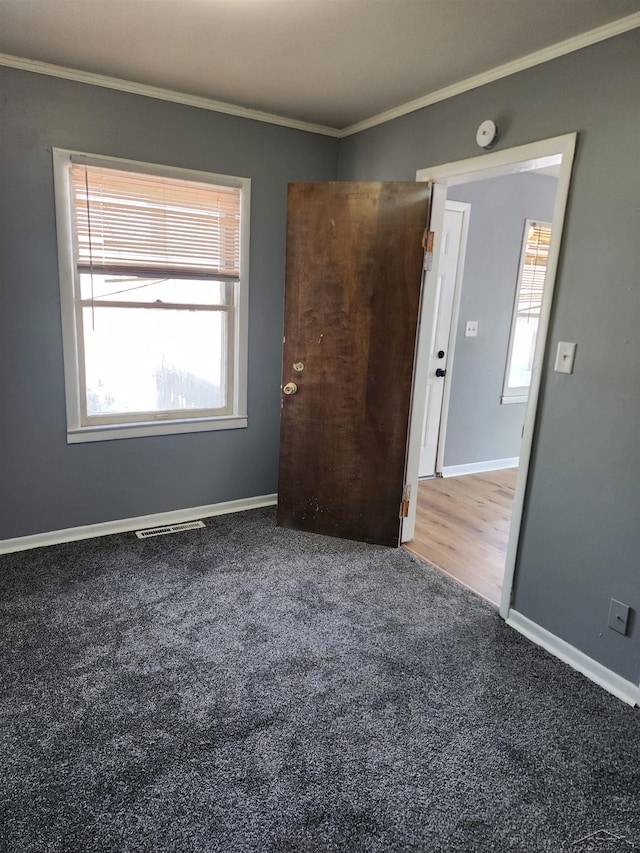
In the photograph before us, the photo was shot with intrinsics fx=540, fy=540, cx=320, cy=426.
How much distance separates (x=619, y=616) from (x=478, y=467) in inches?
106

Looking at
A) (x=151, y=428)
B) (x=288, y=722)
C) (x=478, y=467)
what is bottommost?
(x=288, y=722)

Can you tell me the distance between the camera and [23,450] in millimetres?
2887

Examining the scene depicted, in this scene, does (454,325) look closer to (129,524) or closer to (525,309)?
(525,309)

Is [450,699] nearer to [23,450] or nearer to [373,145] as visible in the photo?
[23,450]

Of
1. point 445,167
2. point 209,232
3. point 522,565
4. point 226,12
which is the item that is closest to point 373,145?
point 445,167

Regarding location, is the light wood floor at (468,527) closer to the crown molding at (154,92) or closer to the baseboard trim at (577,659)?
the baseboard trim at (577,659)

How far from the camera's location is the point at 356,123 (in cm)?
329

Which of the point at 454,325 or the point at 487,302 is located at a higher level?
the point at 487,302

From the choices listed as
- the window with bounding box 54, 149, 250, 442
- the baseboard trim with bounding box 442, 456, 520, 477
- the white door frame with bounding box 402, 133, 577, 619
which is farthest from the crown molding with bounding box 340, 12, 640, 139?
the baseboard trim with bounding box 442, 456, 520, 477

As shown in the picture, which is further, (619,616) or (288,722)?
(619,616)

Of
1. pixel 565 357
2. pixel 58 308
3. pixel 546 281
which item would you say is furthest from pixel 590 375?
pixel 58 308

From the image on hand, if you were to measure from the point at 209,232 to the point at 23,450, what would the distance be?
5.30 feet

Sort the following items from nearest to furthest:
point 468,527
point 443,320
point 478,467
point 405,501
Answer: point 405,501
point 468,527
point 443,320
point 478,467

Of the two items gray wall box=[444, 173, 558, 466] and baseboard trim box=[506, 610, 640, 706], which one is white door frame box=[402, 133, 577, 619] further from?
gray wall box=[444, 173, 558, 466]
